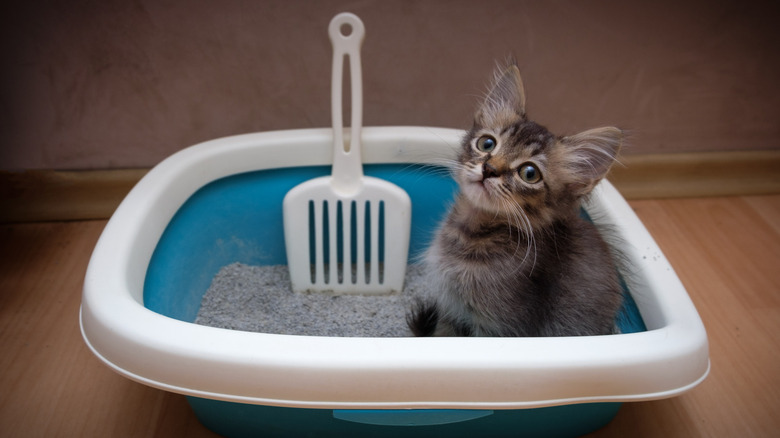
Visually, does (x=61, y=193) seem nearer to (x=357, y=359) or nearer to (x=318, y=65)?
(x=318, y=65)

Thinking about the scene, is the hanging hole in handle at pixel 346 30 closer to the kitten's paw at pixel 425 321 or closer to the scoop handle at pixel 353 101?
the scoop handle at pixel 353 101

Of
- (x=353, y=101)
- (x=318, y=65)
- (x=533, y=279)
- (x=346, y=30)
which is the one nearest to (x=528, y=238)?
(x=533, y=279)

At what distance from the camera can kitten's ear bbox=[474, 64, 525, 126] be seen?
36.7 inches

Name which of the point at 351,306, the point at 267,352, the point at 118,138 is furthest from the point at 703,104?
the point at 118,138

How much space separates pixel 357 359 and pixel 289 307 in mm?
545

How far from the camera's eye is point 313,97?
138 cm

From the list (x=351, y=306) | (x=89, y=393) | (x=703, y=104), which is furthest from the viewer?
(x=703, y=104)

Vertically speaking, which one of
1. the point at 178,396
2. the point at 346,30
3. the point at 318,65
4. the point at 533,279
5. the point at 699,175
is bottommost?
the point at 178,396

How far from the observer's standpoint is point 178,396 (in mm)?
995

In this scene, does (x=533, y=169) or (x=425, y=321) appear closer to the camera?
(x=533, y=169)

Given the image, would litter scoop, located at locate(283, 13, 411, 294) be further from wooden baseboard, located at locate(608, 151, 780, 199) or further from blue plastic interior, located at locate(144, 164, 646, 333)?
wooden baseboard, located at locate(608, 151, 780, 199)

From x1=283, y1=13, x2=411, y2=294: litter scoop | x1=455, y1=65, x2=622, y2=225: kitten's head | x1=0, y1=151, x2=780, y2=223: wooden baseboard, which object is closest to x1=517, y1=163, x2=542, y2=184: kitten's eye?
x1=455, y1=65, x2=622, y2=225: kitten's head

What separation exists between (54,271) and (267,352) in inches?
33.7

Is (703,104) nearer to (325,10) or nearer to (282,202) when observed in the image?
(325,10)
